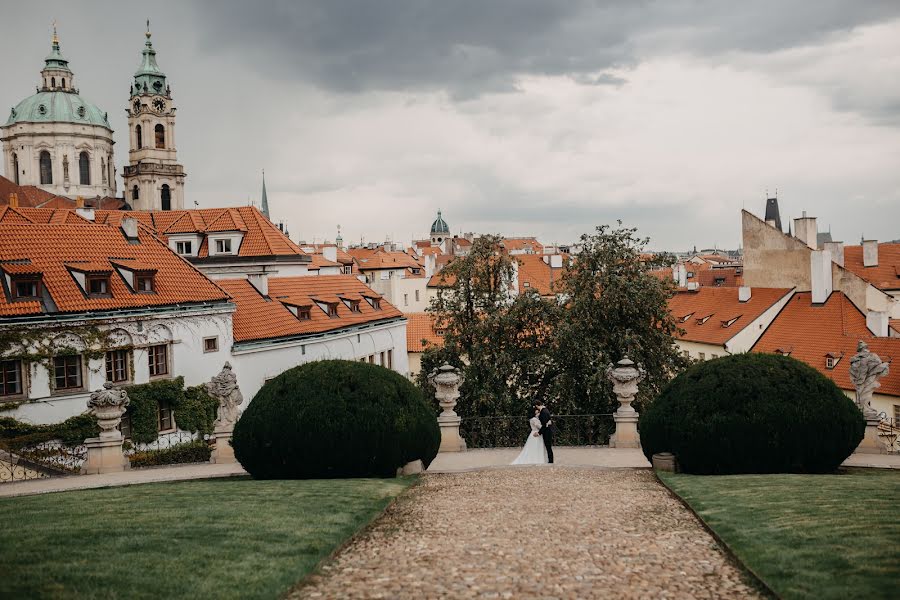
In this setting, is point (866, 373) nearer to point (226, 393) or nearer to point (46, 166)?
point (226, 393)

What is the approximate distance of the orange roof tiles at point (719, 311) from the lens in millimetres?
43188

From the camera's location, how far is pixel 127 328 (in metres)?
26.9

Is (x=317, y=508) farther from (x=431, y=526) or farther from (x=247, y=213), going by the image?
(x=247, y=213)

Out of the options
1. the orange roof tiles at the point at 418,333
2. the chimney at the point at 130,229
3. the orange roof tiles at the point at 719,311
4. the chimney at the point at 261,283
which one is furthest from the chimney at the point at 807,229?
the chimney at the point at 130,229

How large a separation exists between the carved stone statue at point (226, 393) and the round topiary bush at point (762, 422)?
9.35 metres

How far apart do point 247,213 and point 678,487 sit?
122ft

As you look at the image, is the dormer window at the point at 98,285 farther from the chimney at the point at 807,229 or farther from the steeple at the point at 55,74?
the steeple at the point at 55,74

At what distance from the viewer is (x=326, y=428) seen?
13.5 m

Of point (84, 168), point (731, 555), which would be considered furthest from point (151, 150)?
point (731, 555)

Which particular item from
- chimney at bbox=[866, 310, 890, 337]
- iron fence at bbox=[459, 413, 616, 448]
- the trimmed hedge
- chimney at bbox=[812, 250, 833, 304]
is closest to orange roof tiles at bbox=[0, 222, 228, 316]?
the trimmed hedge

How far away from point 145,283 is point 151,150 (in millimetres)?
70445

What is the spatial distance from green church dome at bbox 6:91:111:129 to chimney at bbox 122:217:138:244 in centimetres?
7519

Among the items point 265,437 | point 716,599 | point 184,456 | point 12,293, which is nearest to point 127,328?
point 12,293

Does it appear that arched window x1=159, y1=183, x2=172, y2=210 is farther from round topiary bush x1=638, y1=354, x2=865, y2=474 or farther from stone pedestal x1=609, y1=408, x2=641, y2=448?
round topiary bush x1=638, y1=354, x2=865, y2=474
